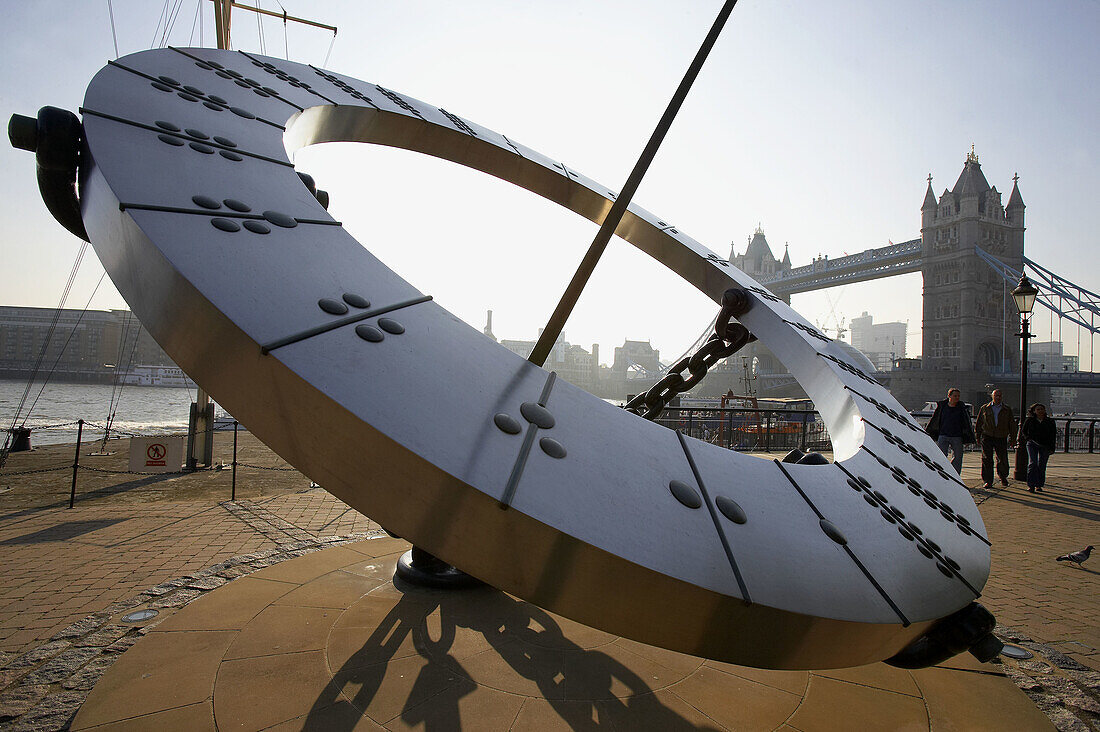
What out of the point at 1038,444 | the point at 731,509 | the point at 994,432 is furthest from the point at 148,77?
the point at 1038,444

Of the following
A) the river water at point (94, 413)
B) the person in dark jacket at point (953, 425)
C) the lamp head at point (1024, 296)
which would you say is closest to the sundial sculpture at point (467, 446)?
the person in dark jacket at point (953, 425)

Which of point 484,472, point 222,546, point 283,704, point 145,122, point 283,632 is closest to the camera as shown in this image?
point 484,472

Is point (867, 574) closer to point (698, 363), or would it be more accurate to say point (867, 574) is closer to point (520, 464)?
point (520, 464)

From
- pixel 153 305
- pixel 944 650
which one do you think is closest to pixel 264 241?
pixel 153 305

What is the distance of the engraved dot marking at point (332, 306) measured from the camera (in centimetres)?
135

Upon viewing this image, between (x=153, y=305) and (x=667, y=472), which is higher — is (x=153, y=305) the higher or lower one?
the higher one

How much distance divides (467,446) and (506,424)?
137 millimetres

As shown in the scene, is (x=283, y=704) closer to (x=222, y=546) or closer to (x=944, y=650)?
(x=944, y=650)

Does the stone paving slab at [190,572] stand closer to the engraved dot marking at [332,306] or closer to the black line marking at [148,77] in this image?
the engraved dot marking at [332,306]

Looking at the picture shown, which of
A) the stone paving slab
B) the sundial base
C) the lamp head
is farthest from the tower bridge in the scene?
the sundial base

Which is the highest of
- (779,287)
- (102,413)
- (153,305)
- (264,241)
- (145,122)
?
(779,287)

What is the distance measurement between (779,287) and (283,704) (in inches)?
3043

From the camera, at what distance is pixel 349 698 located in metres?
2.19

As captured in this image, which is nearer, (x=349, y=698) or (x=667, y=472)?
(x=667, y=472)
